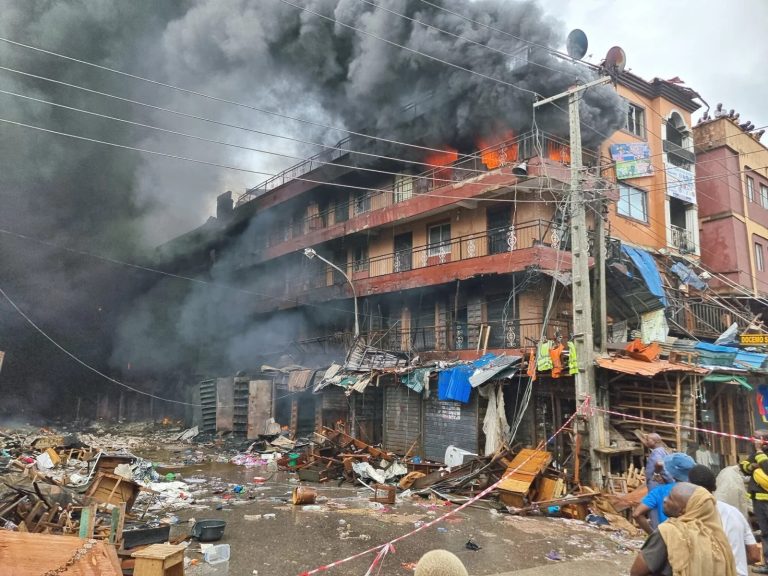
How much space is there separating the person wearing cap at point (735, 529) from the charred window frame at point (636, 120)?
19.7 m

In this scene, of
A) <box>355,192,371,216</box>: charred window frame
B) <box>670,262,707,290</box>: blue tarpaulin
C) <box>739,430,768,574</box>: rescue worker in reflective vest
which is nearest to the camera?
<box>739,430,768,574</box>: rescue worker in reflective vest

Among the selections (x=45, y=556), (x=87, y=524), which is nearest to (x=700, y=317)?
(x=87, y=524)

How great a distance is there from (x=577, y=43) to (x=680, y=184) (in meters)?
8.85

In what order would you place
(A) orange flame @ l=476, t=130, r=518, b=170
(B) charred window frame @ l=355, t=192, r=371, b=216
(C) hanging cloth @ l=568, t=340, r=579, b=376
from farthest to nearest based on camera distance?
(B) charred window frame @ l=355, t=192, r=371, b=216
(A) orange flame @ l=476, t=130, r=518, b=170
(C) hanging cloth @ l=568, t=340, r=579, b=376

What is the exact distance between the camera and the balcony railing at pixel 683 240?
2089 centimetres

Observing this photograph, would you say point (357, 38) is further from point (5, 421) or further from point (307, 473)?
point (5, 421)

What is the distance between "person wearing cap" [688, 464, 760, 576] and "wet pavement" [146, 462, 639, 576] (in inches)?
109

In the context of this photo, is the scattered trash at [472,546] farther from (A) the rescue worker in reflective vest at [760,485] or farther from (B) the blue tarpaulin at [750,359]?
(B) the blue tarpaulin at [750,359]

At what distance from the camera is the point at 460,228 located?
18734 mm

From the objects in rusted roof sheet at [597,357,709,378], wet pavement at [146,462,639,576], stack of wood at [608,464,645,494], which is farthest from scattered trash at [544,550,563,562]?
rusted roof sheet at [597,357,709,378]

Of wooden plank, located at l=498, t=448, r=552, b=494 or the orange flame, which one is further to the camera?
the orange flame

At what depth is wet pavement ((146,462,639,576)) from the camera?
262 inches

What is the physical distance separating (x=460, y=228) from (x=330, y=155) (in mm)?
9189

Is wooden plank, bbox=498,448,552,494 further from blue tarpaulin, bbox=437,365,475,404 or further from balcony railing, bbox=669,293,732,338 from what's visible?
balcony railing, bbox=669,293,732,338
